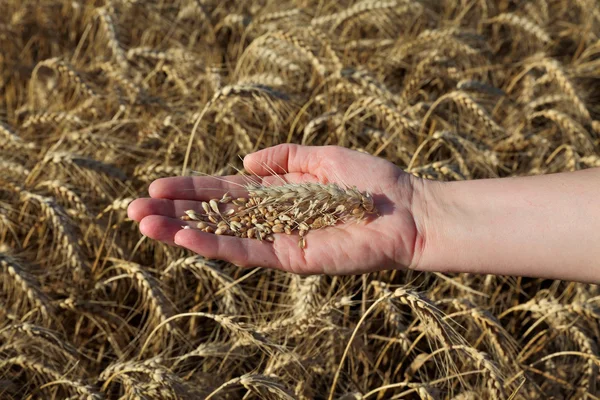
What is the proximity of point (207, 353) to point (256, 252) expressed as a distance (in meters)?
0.44

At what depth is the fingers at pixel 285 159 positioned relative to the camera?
249cm

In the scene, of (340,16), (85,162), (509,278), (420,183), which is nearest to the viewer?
(420,183)

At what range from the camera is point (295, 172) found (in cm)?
258

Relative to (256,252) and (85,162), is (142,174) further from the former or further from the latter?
(256,252)

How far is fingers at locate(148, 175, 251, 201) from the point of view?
2.38 m

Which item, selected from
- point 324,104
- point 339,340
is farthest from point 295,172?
point 324,104

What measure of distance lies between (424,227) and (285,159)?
2.03ft

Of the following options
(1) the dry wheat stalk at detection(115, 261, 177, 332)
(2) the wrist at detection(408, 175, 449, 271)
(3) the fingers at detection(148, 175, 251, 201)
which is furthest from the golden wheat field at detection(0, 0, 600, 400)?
(3) the fingers at detection(148, 175, 251, 201)

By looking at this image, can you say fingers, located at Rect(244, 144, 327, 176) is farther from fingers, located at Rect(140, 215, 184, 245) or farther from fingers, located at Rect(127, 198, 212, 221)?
fingers, located at Rect(140, 215, 184, 245)

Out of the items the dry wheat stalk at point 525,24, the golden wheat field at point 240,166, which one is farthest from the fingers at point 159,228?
the dry wheat stalk at point 525,24

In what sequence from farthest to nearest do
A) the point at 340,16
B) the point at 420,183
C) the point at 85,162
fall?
the point at 340,16 < the point at 85,162 < the point at 420,183

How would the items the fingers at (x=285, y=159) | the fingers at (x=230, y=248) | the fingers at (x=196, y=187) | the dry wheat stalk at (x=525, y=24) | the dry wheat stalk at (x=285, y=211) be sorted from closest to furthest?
the fingers at (x=230, y=248), the dry wheat stalk at (x=285, y=211), the fingers at (x=196, y=187), the fingers at (x=285, y=159), the dry wheat stalk at (x=525, y=24)

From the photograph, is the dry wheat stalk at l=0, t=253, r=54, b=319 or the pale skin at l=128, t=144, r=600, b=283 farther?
the dry wheat stalk at l=0, t=253, r=54, b=319

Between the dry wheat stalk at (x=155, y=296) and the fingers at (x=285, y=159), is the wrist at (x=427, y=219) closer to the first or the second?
the fingers at (x=285, y=159)
